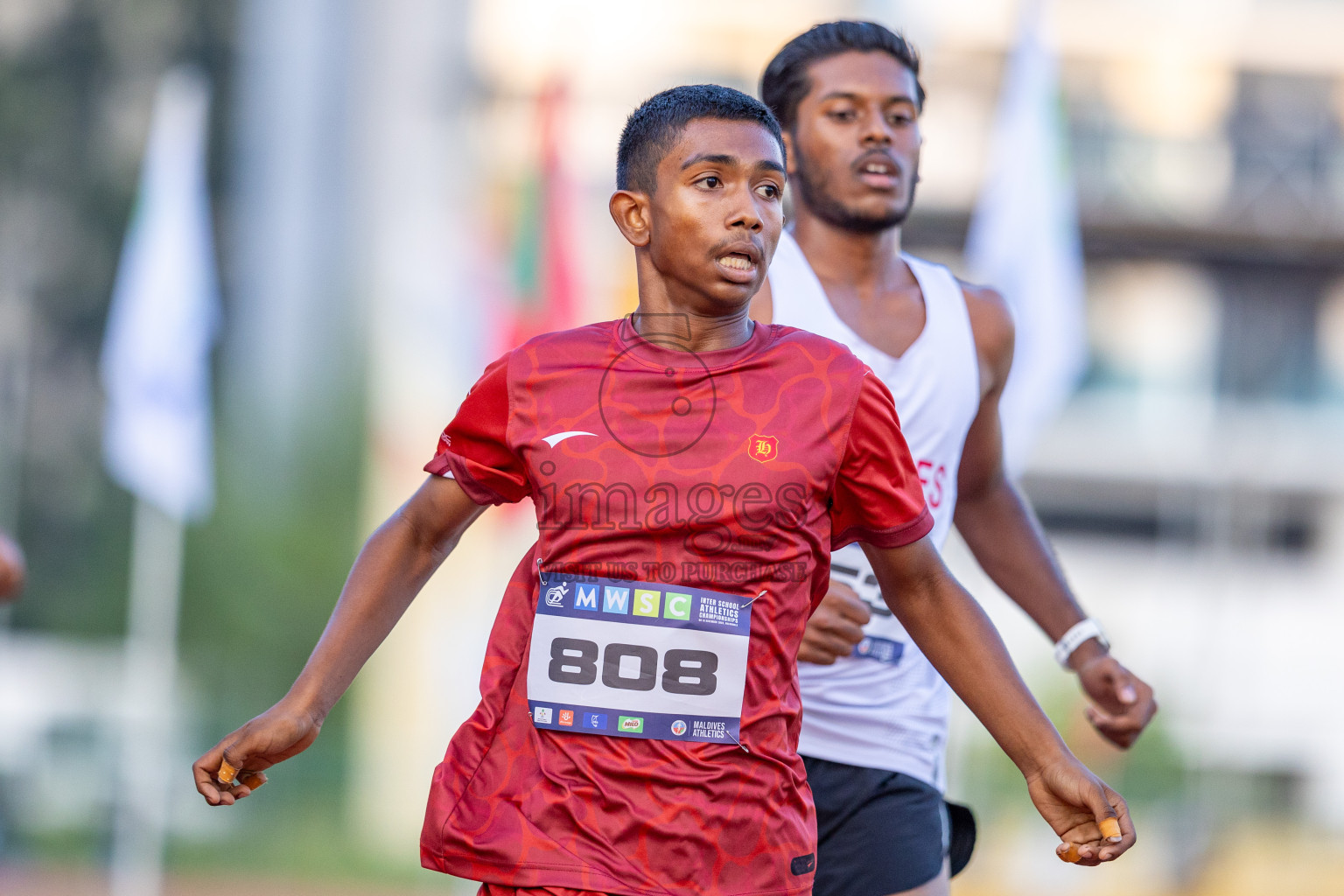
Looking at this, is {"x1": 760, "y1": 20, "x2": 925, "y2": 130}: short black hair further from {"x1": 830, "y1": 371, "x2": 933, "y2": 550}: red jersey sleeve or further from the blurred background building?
the blurred background building

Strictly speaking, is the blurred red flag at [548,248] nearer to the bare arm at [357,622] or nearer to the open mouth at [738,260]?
the bare arm at [357,622]

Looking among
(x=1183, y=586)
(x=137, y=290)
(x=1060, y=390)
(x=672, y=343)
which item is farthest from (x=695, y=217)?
(x=1183, y=586)

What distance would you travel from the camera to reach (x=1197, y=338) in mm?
27266

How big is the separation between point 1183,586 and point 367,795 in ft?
45.2

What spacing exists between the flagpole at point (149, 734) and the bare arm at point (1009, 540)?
1131cm

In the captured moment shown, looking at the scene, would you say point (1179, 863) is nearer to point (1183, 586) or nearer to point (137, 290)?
point (1183, 586)

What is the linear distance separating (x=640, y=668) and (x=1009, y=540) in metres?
1.60

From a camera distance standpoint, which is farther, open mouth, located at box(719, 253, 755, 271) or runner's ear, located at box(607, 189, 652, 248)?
runner's ear, located at box(607, 189, 652, 248)

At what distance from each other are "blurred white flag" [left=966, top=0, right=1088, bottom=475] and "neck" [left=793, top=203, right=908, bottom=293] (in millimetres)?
6632

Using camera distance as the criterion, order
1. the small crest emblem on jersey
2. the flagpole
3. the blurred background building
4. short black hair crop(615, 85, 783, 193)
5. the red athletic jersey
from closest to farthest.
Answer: the red athletic jersey → the small crest emblem on jersey → short black hair crop(615, 85, 783, 193) → the flagpole → the blurred background building

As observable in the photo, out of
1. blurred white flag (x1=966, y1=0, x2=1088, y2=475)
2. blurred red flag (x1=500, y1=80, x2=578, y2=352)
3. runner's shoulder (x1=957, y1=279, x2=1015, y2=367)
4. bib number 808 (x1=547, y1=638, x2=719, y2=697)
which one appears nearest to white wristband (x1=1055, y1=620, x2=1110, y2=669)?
runner's shoulder (x1=957, y1=279, x2=1015, y2=367)

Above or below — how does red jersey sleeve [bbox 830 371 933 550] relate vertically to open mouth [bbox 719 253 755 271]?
below

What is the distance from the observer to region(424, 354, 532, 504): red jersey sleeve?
2.70 meters

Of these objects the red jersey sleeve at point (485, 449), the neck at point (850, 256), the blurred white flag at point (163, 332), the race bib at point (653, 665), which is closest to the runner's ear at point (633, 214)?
the red jersey sleeve at point (485, 449)
